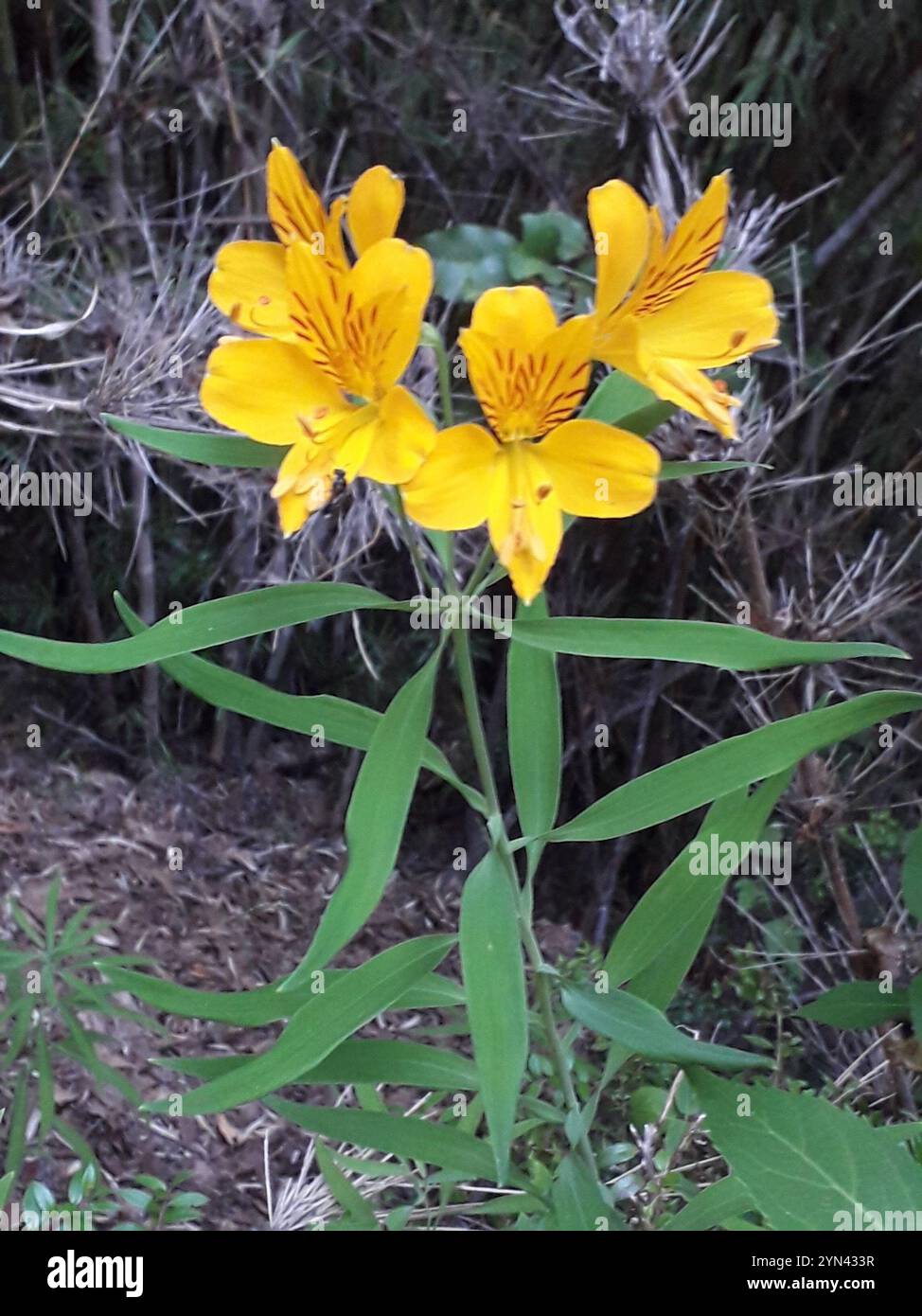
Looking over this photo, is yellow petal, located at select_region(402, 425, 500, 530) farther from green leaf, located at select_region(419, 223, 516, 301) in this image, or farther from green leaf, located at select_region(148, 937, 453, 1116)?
green leaf, located at select_region(419, 223, 516, 301)

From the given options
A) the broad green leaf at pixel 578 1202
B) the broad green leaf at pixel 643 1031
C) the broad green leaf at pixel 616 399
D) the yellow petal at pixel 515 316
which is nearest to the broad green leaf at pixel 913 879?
the broad green leaf at pixel 643 1031

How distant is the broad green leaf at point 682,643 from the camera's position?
532 mm

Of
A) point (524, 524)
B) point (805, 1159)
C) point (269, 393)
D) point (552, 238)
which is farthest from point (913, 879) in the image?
point (552, 238)

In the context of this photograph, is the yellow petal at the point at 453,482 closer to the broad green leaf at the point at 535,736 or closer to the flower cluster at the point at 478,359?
the flower cluster at the point at 478,359

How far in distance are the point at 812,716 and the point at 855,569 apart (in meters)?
0.50

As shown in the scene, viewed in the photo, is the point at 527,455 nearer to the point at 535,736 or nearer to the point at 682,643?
the point at 682,643

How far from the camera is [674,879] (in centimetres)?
74

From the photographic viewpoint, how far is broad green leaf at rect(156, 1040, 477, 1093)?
68cm

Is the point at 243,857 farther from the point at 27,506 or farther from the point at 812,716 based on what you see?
the point at 812,716

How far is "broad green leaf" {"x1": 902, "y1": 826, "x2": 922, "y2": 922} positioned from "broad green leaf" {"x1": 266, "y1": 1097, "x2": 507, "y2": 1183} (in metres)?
0.35

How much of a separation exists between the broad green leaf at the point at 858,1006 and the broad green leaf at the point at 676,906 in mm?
148

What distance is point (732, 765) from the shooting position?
608mm

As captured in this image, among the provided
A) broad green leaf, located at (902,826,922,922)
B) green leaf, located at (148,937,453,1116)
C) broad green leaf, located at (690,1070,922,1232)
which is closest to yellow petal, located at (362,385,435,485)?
green leaf, located at (148,937,453,1116)

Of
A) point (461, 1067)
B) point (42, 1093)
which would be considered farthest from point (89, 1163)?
point (461, 1067)
